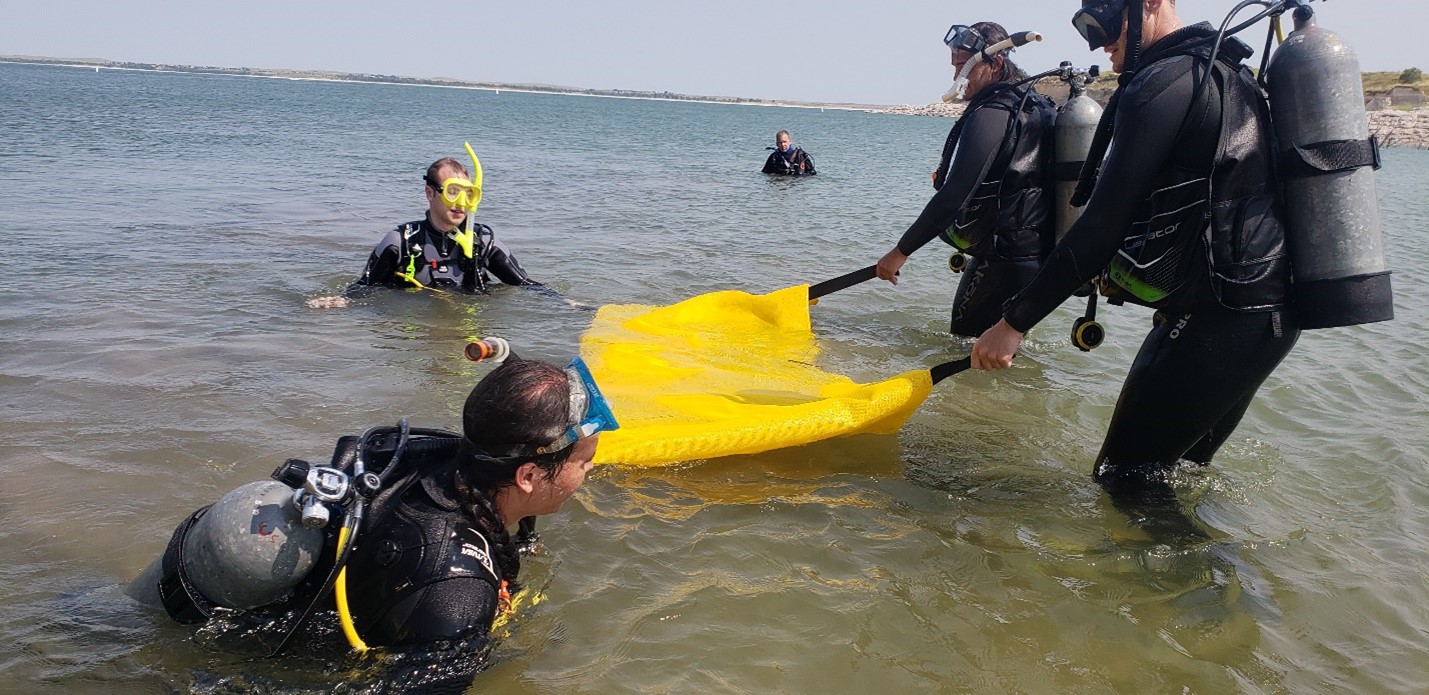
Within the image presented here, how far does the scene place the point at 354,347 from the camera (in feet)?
19.6

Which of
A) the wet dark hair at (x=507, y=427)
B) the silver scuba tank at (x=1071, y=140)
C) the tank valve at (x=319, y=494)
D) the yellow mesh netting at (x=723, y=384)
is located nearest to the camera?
the tank valve at (x=319, y=494)

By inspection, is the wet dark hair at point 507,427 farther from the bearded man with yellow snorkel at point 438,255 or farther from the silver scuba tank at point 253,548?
the bearded man with yellow snorkel at point 438,255

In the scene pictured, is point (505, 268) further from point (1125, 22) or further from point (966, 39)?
point (1125, 22)

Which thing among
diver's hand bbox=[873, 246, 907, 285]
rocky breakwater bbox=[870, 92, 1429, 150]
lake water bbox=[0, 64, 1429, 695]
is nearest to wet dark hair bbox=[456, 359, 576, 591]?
lake water bbox=[0, 64, 1429, 695]

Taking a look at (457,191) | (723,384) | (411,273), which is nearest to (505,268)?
(411,273)

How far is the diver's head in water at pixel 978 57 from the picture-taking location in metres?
5.25

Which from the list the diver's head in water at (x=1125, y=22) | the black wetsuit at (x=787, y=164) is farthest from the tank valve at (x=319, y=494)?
the black wetsuit at (x=787, y=164)

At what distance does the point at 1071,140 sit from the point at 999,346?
2.23 meters

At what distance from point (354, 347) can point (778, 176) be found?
17.3 metres

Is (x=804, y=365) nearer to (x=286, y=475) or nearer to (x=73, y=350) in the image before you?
(x=286, y=475)

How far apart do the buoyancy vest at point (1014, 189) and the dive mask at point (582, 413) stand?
3446 millimetres

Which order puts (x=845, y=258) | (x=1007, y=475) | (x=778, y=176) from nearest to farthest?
(x=1007, y=475)
(x=845, y=258)
(x=778, y=176)

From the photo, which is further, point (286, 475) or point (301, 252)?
point (301, 252)

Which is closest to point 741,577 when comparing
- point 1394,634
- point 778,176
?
point 1394,634
